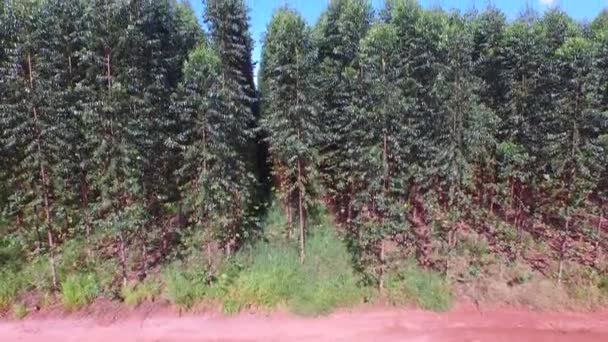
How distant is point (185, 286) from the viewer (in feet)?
38.9

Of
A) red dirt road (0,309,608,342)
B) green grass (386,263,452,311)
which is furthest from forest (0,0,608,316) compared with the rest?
red dirt road (0,309,608,342)

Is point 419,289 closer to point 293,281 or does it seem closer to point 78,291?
point 293,281

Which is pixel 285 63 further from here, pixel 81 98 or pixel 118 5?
pixel 81 98

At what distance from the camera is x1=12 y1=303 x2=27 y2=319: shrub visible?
11.3m

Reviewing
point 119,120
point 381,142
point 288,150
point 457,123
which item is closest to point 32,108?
point 119,120

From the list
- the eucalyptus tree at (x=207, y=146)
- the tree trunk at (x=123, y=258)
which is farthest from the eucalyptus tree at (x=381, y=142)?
the tree trunk at (x=123, y=258)

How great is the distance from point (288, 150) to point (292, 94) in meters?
1.33

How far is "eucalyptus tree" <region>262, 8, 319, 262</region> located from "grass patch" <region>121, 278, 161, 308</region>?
4.15m

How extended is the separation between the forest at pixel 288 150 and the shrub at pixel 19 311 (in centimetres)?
5

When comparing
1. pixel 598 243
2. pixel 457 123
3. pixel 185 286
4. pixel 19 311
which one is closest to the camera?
pixel 19 311

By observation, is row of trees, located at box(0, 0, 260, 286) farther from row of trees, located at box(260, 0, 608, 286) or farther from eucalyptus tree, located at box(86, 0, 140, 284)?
row of trees, located at box(260, 0, 608, 286)

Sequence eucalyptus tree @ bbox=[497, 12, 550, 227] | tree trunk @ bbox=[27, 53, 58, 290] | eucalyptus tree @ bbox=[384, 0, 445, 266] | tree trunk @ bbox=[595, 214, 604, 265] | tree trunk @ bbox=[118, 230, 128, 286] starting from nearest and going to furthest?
tree trunk @ bbox=[27, 53, 58, 290], tree trunk @ bbox=[118, 230, 128, 286], eucalyptus tree @ bbox=[384, 0, 445, 266], eucalyptus tree @ bbox=[497, 12, 550, 227], tree trunk @ bbox=[595, 214, 604, 265]

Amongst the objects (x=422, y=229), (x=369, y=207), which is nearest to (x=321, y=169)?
(x=369, y=207)

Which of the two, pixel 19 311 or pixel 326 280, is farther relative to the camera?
pixel 326 280
